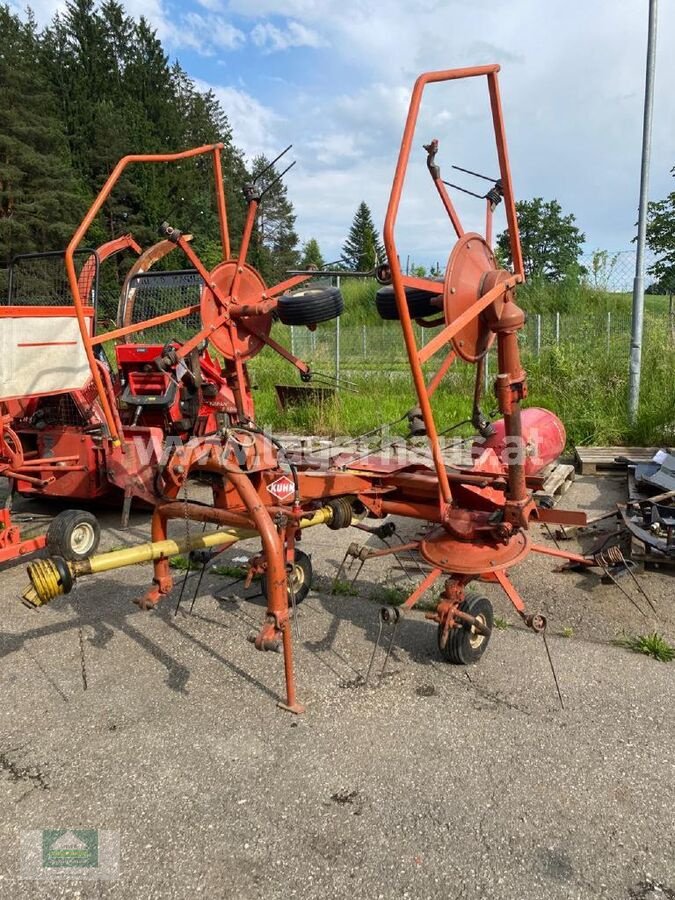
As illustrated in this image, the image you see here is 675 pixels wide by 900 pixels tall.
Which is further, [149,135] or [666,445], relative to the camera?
[149,135]

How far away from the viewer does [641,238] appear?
24.1ft

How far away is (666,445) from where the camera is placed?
7266 mm

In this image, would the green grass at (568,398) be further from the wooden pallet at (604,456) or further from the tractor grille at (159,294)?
the tractor grille at (159,294)

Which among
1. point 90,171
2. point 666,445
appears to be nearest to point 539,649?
point 666,445

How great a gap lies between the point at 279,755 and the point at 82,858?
0.78 meters

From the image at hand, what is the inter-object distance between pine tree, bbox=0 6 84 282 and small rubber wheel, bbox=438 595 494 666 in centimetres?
2715

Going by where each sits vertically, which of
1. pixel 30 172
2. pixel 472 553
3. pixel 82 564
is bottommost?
pixel 472 553

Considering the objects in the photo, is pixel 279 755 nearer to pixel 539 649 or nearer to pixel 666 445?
pixel 539 649

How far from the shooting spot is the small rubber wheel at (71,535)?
448 centimetres

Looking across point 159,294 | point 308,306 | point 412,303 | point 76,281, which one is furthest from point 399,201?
point 159,294

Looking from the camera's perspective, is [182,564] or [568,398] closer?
[182,564]

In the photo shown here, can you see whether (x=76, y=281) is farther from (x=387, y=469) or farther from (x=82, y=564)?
(x=387, y=469)

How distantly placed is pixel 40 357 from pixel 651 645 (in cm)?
455

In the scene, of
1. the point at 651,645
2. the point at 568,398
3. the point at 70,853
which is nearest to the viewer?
the point at 70,853
